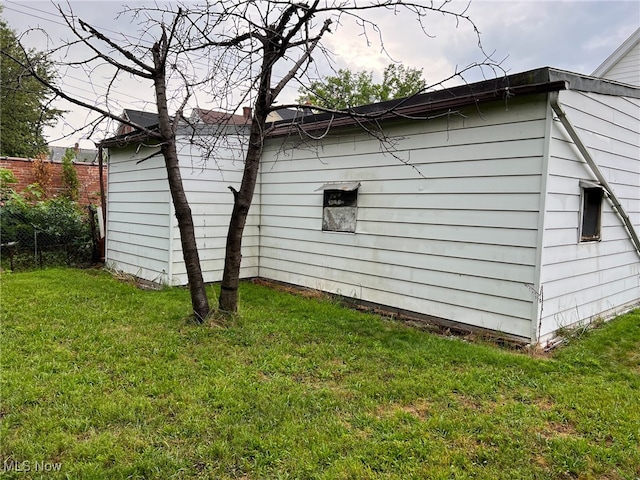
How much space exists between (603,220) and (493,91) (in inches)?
85.0

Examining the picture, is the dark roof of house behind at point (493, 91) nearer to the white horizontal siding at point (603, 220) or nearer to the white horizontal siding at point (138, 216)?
the white horizontal siding at point (603, 220)

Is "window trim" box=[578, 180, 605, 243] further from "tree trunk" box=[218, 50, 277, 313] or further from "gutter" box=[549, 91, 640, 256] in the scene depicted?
"tree trunk" box=[218, 50, 277, 313]

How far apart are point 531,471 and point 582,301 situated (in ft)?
10.2

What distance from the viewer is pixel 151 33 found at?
4.19 meters

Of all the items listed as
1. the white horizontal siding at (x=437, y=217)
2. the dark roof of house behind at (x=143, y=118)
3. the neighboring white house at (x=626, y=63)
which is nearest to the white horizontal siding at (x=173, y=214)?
the white horizontal siding at (x=437, y=217)

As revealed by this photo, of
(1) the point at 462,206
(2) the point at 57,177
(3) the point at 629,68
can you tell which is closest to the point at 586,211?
(1) the point at 462,206

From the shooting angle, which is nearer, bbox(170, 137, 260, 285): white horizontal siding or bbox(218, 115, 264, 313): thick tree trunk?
bbox(218, 115, 264, 313): thick tree trunk

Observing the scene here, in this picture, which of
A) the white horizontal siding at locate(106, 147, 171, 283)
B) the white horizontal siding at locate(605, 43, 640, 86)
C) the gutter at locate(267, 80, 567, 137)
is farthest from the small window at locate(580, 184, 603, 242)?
the white horizontal siding at locate(605, 43, 640, 86)

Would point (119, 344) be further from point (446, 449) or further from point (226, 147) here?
point (226, 147)

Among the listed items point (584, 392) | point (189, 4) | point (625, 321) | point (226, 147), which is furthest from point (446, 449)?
point (226, 147)

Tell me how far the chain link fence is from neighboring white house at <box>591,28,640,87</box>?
11.8 m

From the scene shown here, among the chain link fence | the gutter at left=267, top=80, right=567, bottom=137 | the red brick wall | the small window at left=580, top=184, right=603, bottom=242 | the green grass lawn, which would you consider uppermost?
the gutter at left=267, top=80, right=567, bottom=137

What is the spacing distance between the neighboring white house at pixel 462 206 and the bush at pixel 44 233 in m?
2.14

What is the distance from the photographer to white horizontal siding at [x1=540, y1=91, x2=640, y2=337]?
3969 mm
